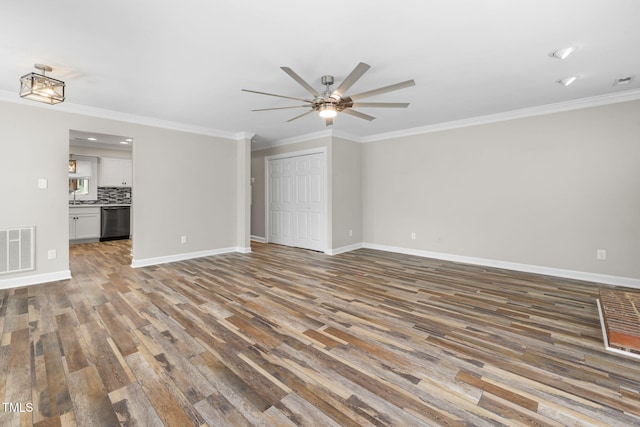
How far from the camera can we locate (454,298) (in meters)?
3.29

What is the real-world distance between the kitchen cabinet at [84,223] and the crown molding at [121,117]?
3.72 meters

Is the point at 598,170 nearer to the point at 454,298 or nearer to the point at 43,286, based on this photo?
the point at 454,298

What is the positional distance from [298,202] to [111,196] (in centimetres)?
520

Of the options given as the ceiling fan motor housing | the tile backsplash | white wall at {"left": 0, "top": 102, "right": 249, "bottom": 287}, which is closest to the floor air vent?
white wall at {"left": 0, "top": 102, "right": 249, "bottom": 287}

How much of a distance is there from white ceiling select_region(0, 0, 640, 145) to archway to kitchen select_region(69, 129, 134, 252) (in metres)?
3.96

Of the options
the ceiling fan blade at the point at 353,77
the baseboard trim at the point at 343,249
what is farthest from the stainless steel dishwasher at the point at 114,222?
the ceiling fan blade at the point at 353,77

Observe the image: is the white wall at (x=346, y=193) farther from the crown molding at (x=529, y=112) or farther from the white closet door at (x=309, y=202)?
the crown molding at (x=529, y=112)

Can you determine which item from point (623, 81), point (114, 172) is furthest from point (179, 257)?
point (623, 81)

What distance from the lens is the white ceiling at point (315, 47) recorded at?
2.05 metres

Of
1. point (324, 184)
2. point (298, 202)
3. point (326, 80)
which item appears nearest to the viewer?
point (326, 80)

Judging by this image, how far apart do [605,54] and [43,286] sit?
6718 millimetres

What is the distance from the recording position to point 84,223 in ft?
23.0

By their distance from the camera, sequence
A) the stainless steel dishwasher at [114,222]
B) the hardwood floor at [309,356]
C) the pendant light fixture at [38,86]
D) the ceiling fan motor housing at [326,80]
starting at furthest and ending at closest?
the stainless steel dishwasher at [114,222], the ceiling fan motor housing at [326,80], the pendant light fixture at [38,86], the hardwood floor at [309,356]

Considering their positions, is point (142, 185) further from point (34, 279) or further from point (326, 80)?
point (326, 80)
